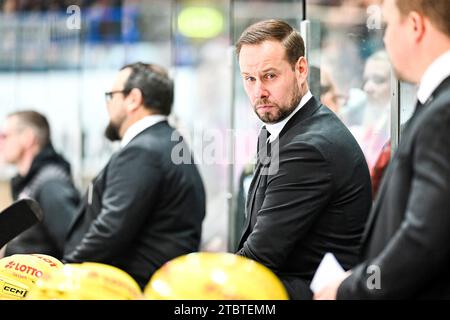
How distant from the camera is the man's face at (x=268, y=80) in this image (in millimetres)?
2398

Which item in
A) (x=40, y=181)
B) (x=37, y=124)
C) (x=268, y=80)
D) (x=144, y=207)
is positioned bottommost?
(x=40, y=181)

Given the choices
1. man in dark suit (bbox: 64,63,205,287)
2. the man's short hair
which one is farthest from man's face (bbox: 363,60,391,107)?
the man's short hair

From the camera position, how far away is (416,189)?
1450 millimetres

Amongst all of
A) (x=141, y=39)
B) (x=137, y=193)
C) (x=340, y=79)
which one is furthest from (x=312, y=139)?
(x=141, y=39)

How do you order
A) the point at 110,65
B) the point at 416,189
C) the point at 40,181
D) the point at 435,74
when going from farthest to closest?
the point at 110,65 < the point at 40,181 < the point at 435,74 < the point at 416,189

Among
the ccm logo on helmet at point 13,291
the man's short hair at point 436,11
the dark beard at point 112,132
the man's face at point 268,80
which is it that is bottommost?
the ccm logo on helmet at point 13,291

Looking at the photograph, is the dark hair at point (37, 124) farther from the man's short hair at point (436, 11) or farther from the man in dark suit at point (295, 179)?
the man's short hair at point (436, 11)

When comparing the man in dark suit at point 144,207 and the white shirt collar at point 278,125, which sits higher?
the white shirt collar at point 278,125

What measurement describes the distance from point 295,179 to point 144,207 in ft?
4.46

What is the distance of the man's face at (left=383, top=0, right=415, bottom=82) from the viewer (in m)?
1.57

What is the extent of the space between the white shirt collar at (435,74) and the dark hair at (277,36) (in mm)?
885

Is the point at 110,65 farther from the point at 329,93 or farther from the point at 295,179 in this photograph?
the point at 295,179

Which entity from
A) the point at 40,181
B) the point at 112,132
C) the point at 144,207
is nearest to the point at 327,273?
the point at 144,207

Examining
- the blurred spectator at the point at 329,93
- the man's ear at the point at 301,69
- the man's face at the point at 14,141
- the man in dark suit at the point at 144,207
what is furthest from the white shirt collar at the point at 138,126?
the man's face at the point at 14,141
